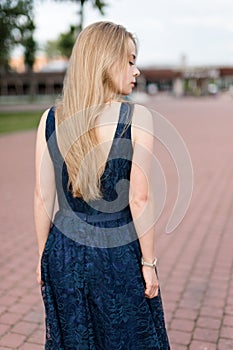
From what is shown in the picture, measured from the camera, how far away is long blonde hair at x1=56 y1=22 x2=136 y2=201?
169cm

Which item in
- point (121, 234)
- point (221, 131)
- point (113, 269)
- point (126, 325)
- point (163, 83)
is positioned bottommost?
point (163, 83)

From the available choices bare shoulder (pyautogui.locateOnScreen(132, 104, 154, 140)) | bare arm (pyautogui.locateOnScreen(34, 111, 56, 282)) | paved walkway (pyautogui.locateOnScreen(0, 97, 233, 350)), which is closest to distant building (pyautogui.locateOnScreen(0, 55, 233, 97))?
paved walkway (pyautogui.locateOnScreen(0, 97, 233, 350))

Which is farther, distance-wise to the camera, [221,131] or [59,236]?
[221,131]

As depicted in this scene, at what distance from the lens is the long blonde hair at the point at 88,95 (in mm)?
1688

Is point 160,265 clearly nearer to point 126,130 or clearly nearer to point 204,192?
point 126,130

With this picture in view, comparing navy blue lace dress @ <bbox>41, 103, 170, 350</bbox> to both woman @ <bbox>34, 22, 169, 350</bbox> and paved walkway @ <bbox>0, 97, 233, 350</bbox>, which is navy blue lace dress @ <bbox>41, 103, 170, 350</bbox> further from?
paved walkway @ <bbox>0, 97, 233, 350</bbox>

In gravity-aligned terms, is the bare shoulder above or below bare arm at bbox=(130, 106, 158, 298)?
above

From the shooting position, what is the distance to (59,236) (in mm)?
1915

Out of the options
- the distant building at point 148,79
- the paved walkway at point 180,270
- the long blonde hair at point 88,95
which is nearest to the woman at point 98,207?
the long blonde hair at point 88,95

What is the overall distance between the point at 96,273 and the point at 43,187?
1.36ft

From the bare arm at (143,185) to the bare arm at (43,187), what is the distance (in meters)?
0.35

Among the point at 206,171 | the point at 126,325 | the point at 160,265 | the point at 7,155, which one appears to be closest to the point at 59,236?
the point at 126,325

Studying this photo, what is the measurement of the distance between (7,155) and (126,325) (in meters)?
10.4

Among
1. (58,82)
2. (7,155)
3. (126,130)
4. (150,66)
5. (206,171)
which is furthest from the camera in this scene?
(150,66)
